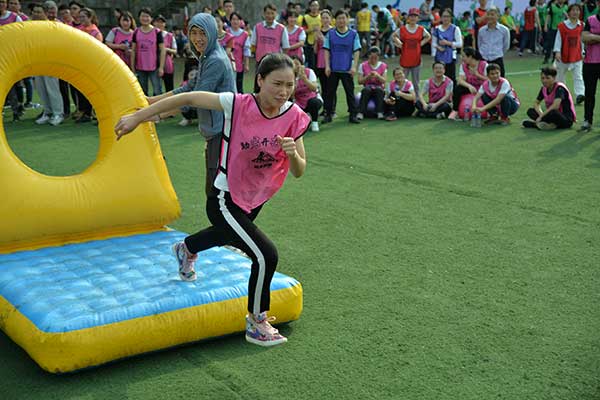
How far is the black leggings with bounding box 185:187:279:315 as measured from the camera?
3.59 m

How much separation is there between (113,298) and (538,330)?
227 centimetres

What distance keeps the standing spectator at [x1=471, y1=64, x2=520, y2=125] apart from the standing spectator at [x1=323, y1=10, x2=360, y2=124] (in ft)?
6.12

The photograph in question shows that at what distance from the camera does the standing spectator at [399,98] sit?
11.4m

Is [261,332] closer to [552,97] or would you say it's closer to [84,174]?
[84,174]

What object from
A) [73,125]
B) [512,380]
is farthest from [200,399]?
[73,125]

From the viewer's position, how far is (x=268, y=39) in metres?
11.5

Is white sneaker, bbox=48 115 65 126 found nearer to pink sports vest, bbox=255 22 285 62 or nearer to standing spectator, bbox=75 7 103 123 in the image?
standing spectator, bbox=75 7 103 123

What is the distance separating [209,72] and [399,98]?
22.7ft

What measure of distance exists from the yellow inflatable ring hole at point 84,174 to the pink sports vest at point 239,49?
666cm

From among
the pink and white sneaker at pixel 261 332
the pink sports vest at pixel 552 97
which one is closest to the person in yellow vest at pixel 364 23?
the pink sports vest at pixel 552 97

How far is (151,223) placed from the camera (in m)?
5.11

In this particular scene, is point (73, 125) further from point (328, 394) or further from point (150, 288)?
point (328, 394)

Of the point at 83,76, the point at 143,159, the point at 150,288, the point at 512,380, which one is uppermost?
the point at 83,76

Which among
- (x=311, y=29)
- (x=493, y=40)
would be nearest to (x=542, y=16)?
(x=311, y=29)
